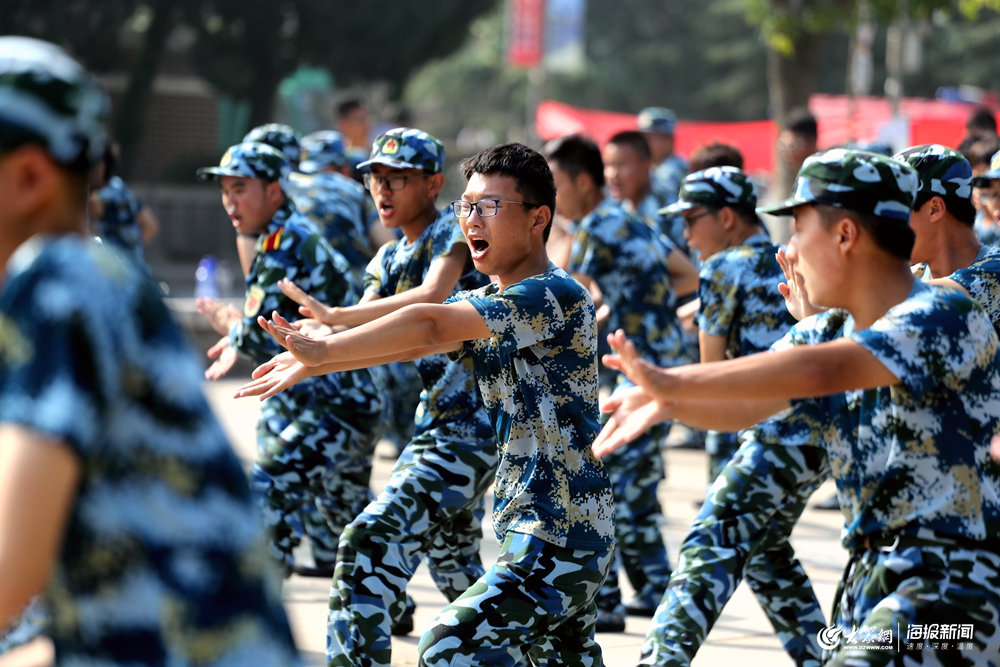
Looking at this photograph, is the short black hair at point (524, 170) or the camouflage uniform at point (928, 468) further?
the short black hair at point (524, 170)

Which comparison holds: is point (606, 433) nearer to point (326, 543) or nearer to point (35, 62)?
point (35, 62)

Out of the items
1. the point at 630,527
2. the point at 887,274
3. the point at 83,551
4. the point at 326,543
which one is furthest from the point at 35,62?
the point at 326,543

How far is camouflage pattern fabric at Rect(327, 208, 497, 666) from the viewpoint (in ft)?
14.9

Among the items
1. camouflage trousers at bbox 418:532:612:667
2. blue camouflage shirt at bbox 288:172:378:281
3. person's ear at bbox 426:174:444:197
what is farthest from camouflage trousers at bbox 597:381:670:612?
blue camouflage shirt at bbox 288:172:378:281

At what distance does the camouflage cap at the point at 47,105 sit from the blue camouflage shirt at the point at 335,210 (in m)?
7.07

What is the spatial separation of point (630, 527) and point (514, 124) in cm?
5347

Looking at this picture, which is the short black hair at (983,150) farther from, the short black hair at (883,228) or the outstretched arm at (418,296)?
the short black hair at (883,228)

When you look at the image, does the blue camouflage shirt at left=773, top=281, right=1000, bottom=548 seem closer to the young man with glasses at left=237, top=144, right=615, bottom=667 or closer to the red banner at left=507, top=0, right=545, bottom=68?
the young man with glasses at left=237, top=144, right=615, bottom=667

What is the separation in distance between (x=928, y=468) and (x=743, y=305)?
2.82m

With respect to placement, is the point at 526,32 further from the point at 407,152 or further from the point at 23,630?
the point at 23,630

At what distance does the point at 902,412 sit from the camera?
289cm

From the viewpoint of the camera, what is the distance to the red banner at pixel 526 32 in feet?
100

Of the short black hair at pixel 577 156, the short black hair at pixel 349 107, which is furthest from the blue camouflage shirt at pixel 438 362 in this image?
the short black hair at pixel 349 107

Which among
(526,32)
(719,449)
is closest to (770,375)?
(719,449)
